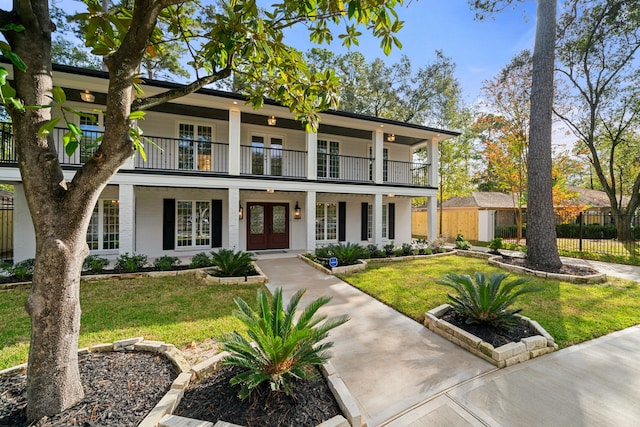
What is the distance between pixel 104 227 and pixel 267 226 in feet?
19.7

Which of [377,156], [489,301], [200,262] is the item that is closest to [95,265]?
[200,262]

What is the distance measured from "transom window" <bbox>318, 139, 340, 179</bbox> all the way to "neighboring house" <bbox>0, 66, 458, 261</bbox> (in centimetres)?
5

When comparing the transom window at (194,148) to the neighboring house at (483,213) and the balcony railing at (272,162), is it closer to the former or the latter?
the balcony railing at (272,162)

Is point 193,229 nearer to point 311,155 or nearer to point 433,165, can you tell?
point 311,155

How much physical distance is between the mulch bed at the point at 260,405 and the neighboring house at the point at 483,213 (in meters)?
15.1

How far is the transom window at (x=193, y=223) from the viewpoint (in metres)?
10.5

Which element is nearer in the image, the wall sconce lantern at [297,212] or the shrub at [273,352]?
the shrub at [273,352]

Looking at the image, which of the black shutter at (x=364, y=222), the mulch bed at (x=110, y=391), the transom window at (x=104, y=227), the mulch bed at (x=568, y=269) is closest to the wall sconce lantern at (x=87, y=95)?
the transom window at (x=104, y=227)

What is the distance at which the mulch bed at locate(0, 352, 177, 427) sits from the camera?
2002 millimetres

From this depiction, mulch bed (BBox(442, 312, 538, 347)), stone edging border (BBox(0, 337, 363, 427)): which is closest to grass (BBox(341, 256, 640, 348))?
mulch bed (BBox(442, 312, 538, 347))

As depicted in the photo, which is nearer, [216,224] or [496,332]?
[496,332]

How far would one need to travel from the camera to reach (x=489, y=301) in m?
3.79

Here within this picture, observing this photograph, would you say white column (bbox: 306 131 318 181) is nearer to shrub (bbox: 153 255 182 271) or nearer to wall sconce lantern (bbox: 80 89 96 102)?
shrub (bbox: 153 255 182 271)

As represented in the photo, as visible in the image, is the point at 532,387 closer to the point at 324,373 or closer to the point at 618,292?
the point at 324,373
